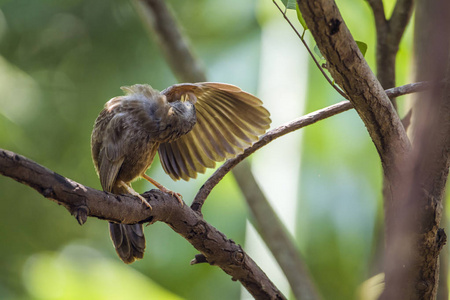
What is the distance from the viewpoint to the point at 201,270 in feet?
11.6

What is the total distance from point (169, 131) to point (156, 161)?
59.1 inches

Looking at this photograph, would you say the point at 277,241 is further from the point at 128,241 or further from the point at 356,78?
the point at 356,78

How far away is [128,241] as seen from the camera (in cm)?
197

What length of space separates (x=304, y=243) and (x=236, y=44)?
4.46ft

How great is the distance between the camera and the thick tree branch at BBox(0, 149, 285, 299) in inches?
43.8

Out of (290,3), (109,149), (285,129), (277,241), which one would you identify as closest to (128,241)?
(109,149)

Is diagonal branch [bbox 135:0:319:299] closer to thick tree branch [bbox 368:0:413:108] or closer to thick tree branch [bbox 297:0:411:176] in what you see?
thick tree branch [bbox 368:0:413:108]

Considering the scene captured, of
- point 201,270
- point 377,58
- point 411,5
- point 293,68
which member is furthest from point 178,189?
point 411,5

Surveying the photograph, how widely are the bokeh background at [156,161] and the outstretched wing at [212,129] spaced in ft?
3.70

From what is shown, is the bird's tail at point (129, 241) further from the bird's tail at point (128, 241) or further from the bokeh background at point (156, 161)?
the bokeh background at point (156, 161)

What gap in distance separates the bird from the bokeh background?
113 centimetres

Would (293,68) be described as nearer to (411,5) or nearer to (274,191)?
(274,191)

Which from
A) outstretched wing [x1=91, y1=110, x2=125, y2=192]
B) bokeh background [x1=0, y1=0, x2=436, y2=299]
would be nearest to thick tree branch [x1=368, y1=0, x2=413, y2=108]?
bokeh background [x1=0, y1=0, x2=436, y2=299]

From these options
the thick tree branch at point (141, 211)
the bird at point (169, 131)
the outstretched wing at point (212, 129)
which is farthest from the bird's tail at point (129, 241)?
the thick tree branch at point (141, 211)
